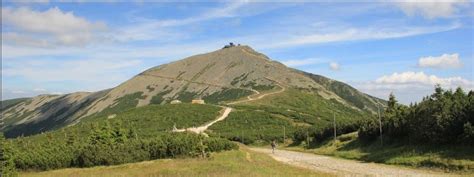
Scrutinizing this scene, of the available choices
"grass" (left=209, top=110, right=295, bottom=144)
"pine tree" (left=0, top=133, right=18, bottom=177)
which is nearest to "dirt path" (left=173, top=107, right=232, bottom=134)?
"grass" (left=209, top=110, right=295, bottom=144)

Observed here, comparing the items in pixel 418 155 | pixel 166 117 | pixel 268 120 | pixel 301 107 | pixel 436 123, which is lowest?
pixel 418 155

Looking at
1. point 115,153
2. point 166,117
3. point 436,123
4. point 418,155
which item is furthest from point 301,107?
point 418,155

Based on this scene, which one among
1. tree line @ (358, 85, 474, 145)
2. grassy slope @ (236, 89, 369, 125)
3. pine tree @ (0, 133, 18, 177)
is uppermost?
grassy slope @ (236, 89, 369, 125)

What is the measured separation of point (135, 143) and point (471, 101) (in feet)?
97.4

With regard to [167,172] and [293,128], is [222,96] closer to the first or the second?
[293,128]

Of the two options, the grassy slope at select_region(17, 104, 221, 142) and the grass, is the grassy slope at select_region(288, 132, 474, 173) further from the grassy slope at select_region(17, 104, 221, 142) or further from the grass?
the grassy slope at select_region(17, 104, 221, 142)

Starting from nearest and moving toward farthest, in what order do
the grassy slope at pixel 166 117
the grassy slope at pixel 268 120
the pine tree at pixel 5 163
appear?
1. the pine tree at pixel 5 163
2. the grassy slope at pixel 268 120
3. the grassy slope at pixel 166 117

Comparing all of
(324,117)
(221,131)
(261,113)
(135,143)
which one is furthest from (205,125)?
(135,143)

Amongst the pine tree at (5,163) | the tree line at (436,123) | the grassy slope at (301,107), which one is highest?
the grassy slope at (301,107)

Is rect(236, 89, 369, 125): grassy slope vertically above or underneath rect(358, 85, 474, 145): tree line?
above

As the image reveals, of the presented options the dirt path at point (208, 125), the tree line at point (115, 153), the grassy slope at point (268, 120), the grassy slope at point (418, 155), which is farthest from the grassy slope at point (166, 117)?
the grassy slope at point (418, 155)

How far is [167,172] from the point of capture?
31.1 m

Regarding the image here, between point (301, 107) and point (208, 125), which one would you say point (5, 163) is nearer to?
point (208, 125)

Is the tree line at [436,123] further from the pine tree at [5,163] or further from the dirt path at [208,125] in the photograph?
the dirt path at [208,125]
